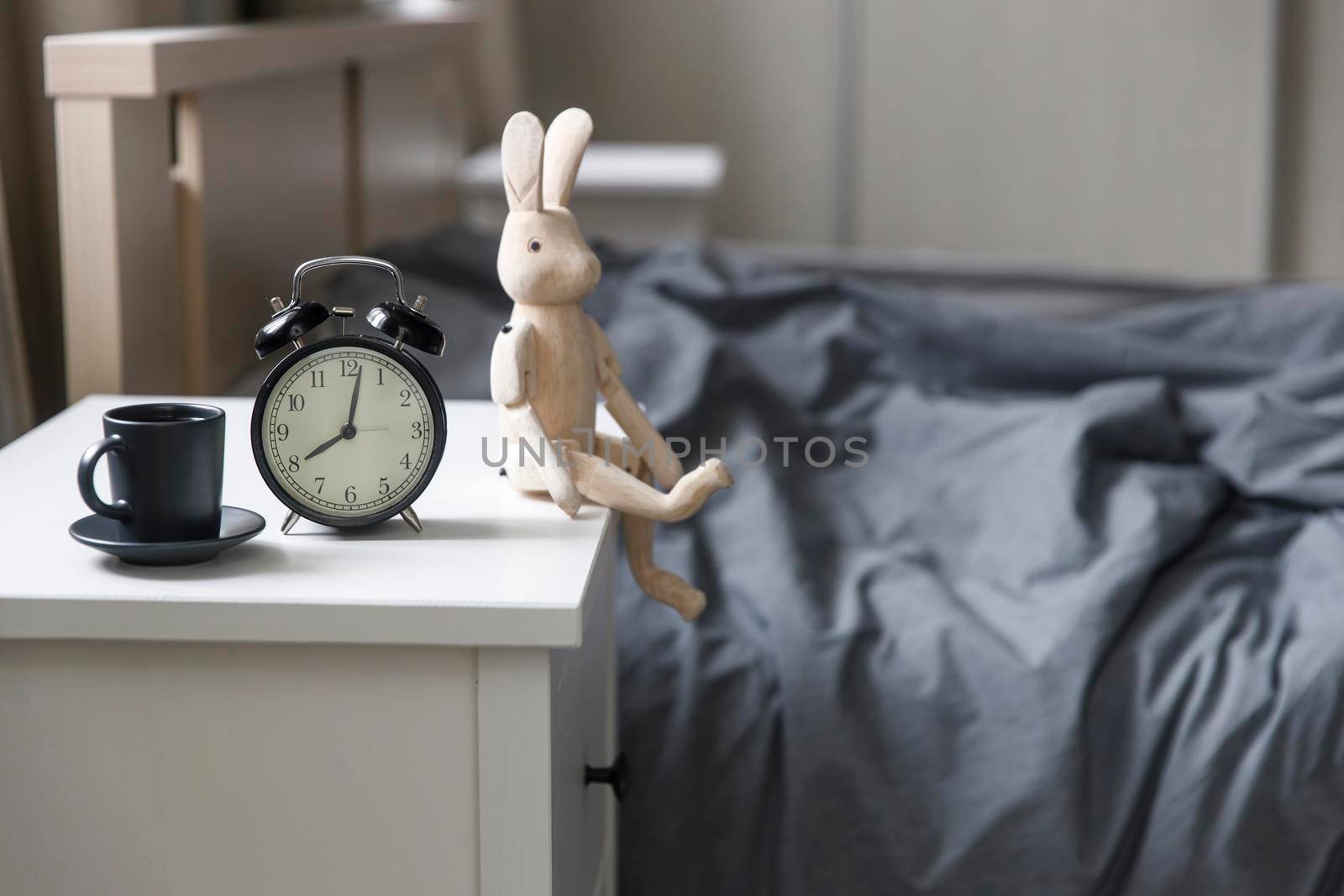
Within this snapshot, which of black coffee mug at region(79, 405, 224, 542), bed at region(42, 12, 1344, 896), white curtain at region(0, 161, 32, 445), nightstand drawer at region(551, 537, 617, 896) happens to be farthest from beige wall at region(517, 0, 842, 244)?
black coffee mug at region(79, 405, 224, 542)

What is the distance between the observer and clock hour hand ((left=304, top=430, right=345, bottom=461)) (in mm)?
643

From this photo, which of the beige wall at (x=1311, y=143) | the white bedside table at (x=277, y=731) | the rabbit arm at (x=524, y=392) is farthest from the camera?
the beige wall at (x=1311, y=143)

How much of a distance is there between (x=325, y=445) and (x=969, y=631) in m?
0.54

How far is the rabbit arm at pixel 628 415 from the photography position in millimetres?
728

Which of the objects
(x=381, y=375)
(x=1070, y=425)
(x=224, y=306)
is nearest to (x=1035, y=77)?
(x=1070, y=425)

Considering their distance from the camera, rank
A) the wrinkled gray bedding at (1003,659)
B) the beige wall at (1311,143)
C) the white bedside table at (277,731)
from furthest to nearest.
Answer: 1. the beige wall at (1311,143)
2. the wrinkled gray bedding at (1003,659)
3. the white bedside table at (277,731)

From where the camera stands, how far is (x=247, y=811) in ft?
1.94

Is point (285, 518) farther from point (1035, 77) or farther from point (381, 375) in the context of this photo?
point (1035, 77)

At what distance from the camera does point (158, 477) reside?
1.95 ft

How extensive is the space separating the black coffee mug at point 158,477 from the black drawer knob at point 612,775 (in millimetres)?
276

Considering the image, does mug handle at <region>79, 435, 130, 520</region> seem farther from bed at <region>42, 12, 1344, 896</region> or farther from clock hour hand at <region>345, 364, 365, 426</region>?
bed at <region>42, 12, 1344, 896</region>

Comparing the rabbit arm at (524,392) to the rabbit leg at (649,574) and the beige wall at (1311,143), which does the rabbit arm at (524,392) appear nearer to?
the rabbit leg at (649,574)

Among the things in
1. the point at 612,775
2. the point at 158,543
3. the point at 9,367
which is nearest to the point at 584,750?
the point at 612,775

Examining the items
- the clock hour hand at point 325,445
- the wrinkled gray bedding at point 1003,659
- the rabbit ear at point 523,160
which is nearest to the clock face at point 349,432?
the clock hour hand at point 325,445
